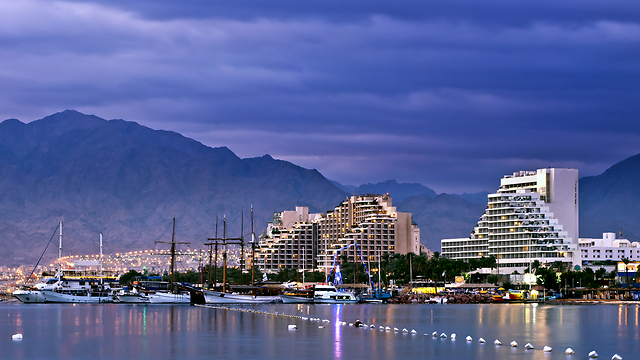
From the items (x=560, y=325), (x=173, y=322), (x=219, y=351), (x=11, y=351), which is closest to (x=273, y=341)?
(x=219, y=351)

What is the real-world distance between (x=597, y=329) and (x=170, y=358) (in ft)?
198

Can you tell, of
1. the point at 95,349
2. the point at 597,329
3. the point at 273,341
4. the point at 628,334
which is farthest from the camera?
the point at 597,329

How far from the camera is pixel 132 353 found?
2719 inches

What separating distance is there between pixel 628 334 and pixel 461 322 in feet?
95.3

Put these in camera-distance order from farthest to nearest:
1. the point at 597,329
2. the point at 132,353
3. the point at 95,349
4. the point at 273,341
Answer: the point at 597,329 < the point at 273,341 < the point at 95,349 < the point at 132,353

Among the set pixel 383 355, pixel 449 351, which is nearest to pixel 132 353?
pixel 383 355

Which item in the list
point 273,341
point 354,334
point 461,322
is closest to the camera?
point 273,341

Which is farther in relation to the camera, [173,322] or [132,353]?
[173,322]

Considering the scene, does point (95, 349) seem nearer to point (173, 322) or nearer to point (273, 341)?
point (273, 341)

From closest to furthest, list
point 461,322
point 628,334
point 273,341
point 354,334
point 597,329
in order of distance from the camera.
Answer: point 273,341 < point 354,334 < point 628,334 < point 597,329 < point 461,322

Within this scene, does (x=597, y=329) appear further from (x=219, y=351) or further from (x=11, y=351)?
(x=11, y=351)

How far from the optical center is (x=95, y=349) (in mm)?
A: 73750

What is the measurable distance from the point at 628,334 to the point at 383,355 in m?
42.8

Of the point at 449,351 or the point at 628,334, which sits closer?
the point at 449,351
